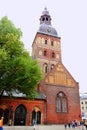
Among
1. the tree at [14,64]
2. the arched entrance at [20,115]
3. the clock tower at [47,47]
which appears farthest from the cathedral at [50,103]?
the tree at [14,64]

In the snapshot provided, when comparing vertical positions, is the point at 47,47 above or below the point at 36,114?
above

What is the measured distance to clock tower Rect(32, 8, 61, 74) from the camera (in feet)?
133

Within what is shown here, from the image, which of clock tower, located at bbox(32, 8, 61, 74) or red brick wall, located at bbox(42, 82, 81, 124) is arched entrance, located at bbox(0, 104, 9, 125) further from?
clock tower, located at bbox(32, 8, 61, 74)

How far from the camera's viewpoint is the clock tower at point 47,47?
133ft

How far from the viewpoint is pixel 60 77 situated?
1366 inches

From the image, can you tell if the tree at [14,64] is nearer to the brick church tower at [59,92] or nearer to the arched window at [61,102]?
the brick church tower at [59,92]

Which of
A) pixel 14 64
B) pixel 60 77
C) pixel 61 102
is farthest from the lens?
pixel 60 77

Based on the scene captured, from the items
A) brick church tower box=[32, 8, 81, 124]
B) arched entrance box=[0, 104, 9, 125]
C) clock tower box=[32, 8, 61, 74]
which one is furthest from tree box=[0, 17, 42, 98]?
clock tower box=[32, 8, 61, 74]

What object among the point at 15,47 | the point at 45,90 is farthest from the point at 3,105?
the point at 15,47

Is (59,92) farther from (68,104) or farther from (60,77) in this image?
(60,77)

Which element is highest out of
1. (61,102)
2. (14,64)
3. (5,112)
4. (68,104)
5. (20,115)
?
(14,64)

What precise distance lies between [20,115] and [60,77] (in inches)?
442

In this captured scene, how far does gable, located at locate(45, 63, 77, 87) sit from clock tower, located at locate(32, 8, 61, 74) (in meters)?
5.10

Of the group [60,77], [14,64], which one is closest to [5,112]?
[60,77]
